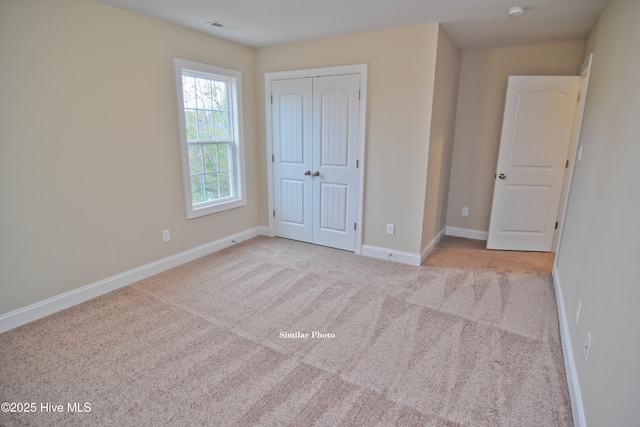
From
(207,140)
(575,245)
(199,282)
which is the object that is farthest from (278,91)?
(575,245)

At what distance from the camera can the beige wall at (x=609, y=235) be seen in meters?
1.23

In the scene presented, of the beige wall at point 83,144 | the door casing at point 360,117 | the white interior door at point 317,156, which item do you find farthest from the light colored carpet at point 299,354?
the white interior door at point 317,156

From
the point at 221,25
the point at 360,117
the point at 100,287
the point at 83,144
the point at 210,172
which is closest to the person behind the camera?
the point at 83,144

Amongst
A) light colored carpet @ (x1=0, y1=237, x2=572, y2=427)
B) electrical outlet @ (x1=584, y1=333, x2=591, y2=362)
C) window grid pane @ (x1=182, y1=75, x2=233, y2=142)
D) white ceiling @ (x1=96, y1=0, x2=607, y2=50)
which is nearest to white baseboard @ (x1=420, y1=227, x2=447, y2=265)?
light colored carpet @ (x1=0, y1=237, x2=572, y2=427)

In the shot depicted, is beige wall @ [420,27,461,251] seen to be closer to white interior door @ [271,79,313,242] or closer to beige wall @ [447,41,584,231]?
beige wall @ [447,41,584,231]

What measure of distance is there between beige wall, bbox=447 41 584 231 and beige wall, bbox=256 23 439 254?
1419mm

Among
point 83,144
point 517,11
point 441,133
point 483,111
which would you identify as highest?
point 517,11

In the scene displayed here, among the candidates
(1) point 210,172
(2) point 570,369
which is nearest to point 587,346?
(2) point 570,369

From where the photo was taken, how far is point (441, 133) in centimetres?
372

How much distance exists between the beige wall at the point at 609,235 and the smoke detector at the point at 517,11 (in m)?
0.56

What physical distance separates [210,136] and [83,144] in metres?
1.33

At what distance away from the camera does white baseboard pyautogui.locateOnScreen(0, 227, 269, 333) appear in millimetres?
2406

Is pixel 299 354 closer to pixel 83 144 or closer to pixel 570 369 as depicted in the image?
pixel 570 369

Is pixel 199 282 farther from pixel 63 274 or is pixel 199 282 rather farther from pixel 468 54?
pixel 468 54
